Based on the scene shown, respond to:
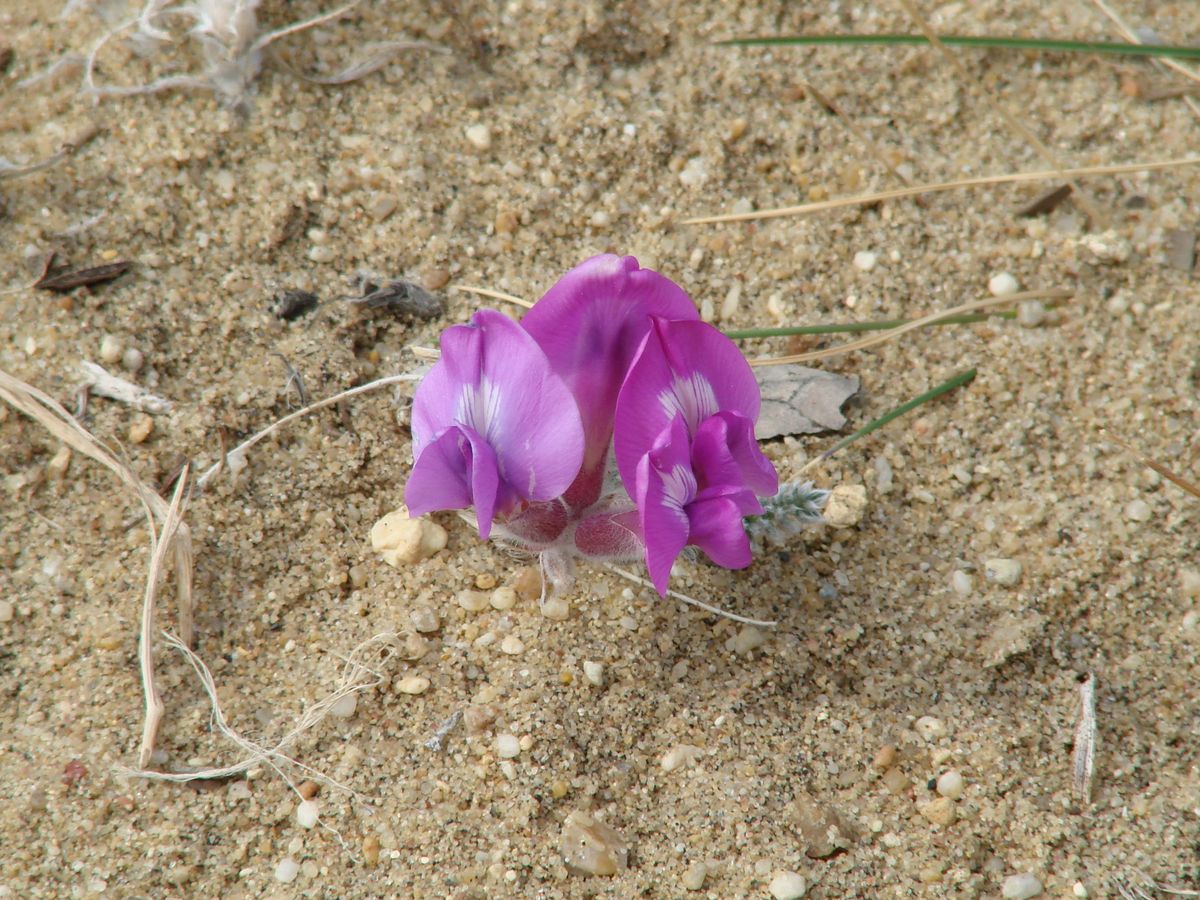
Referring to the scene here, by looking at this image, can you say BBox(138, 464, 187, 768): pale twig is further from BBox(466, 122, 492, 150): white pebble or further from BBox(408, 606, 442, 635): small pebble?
BBox(466, 122, 492, 150): white pebble

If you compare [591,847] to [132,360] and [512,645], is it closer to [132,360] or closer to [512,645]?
[512,645]

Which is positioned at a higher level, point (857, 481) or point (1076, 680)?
point (857, 481)

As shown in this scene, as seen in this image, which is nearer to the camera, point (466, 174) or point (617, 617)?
point (617, 617)

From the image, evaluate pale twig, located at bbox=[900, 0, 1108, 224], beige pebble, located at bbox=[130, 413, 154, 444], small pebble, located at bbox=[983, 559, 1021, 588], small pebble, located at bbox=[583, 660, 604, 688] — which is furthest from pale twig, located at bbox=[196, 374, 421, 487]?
pale twig, located at bbox=[900, 0, 1108, 224]

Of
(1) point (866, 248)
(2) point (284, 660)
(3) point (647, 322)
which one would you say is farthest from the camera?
(1) point (866, 248)

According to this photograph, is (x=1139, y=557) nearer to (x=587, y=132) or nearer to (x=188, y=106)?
(x=587, y=132)

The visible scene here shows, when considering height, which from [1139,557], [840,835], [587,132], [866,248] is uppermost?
[587,132]

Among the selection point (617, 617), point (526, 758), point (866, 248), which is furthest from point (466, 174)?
point (526, 758)

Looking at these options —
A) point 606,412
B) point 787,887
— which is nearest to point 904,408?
point 606,412

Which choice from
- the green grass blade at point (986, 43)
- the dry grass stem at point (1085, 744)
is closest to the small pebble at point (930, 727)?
the dry grass stem at point (1085, 744)
